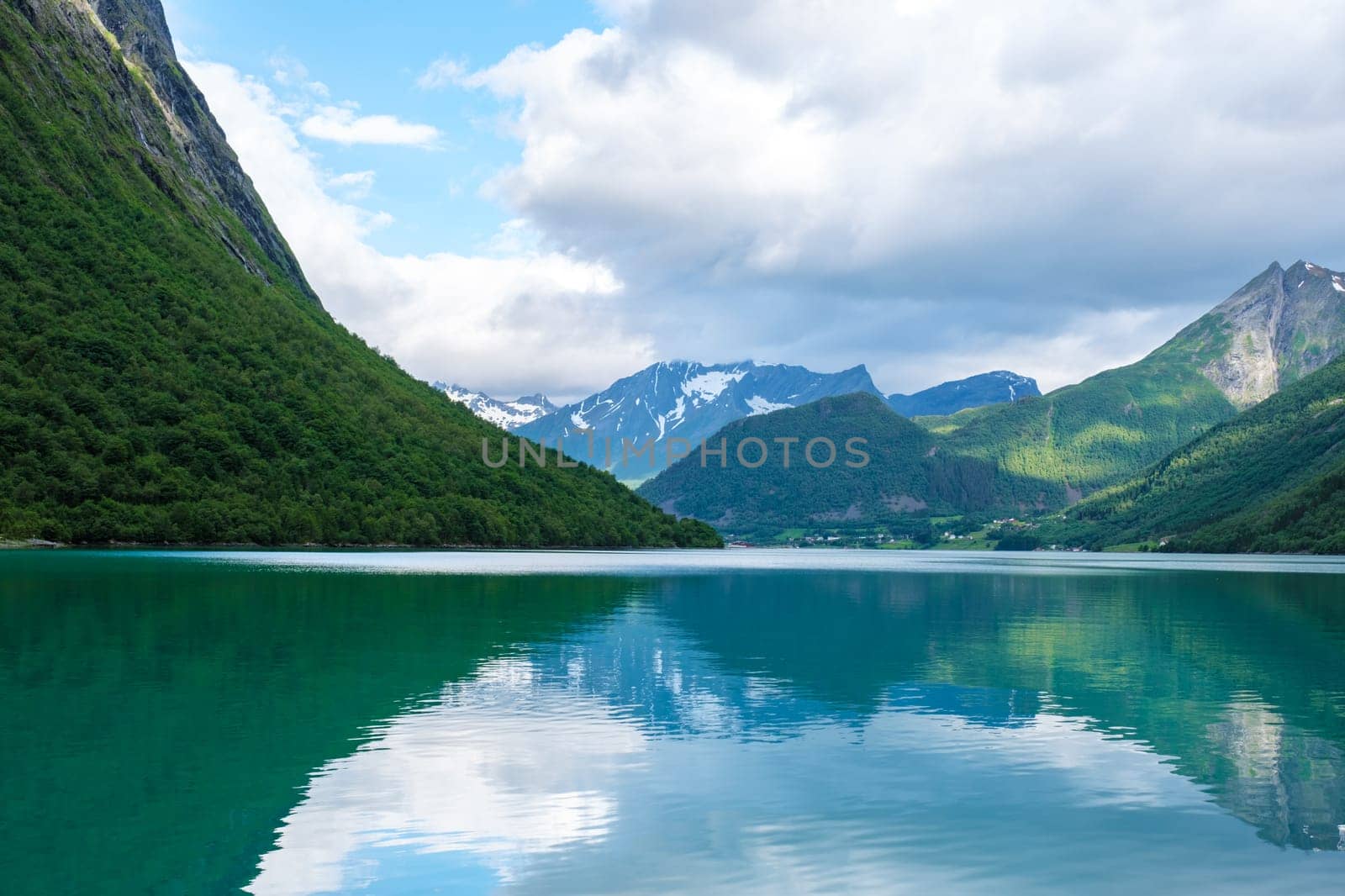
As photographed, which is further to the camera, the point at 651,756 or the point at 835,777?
the point at 651,756

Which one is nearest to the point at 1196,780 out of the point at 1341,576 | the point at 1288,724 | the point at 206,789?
the point at 1288,724

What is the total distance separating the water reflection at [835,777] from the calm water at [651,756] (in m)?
0.11

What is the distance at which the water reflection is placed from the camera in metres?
18.6

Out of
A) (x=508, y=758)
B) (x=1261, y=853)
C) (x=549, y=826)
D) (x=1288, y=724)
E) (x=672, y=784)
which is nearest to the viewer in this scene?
(x=1261, y=853)

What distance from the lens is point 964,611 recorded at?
258 ft

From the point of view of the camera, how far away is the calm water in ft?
61.0

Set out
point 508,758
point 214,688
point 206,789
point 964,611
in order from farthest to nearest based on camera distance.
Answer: point 964,611 → point 214,688 → point 508,758 → point 206,789

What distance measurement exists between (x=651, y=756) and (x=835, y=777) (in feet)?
16.4

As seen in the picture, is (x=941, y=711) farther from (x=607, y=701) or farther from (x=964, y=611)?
(x=964, y=611)

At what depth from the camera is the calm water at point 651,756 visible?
61.0 ft

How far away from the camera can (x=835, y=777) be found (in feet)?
83.1

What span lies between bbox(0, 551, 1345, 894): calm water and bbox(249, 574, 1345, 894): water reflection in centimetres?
11

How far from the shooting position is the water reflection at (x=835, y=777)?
18641 mm

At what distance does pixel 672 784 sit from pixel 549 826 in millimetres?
4192
